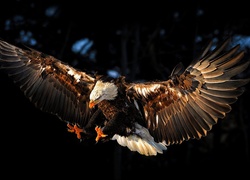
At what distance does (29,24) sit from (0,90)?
1408 mm

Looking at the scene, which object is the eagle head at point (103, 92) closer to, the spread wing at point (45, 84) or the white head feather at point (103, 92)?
the white head feather at point (103, 92)

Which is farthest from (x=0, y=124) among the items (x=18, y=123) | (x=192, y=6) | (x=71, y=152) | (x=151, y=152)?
(x=192, y=6)

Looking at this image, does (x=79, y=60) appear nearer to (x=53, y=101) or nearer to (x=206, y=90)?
(x=53, y=101)

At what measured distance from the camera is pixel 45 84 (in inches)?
192

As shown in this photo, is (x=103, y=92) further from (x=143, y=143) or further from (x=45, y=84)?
(x=45, y=84)

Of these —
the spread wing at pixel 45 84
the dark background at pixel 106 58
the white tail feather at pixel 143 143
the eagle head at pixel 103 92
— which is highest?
the dark background at pixel 106 58

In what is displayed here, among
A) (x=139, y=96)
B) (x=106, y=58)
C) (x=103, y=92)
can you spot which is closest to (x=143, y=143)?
(x=139, y=96)

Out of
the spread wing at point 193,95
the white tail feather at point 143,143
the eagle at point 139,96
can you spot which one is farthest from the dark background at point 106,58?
the spread wing at point 193,95

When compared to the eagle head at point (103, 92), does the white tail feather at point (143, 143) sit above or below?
below

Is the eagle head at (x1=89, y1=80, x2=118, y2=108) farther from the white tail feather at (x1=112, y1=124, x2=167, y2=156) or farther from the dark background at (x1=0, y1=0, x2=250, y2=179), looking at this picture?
the dark background at (x1=0, y1=0, x2=250, y2=179)

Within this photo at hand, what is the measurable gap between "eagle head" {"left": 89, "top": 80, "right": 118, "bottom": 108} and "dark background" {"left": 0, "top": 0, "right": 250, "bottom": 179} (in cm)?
284

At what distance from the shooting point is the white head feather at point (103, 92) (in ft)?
13.6

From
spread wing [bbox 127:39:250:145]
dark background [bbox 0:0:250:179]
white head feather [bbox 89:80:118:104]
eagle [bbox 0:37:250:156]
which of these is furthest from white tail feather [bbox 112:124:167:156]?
dark background [bbox 0:0:250:179]

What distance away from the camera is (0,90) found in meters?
7.12
